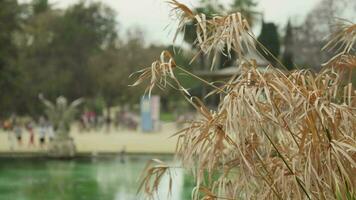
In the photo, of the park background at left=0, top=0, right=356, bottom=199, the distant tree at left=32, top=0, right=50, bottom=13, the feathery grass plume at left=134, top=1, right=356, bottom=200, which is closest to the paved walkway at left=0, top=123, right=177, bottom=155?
the park background at left=0, top=0, right=356, bottom=199

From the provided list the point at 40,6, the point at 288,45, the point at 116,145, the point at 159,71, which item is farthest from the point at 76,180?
the point at 40,6

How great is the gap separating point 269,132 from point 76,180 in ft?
36.8

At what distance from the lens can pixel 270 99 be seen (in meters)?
3.02

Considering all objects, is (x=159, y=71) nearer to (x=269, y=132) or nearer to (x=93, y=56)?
(x=269, y=132)

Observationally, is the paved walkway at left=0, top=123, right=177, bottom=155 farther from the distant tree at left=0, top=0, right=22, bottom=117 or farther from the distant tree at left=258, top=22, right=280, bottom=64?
the distant tree at left=258, top=22, right=280, bottom=64

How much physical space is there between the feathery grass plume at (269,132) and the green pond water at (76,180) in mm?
6696

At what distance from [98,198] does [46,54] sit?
31.6 metres

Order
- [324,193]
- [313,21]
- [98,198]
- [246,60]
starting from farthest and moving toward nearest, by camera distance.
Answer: [313,21], [98,198], [246,60], [324,193]

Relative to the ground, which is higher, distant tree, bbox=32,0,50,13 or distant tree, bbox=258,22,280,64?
distant tree, bbox=32,0,50,13

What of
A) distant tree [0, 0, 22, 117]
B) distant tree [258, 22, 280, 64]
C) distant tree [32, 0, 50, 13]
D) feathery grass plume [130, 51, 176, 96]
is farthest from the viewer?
distant tree [32, 0, 50, 13]

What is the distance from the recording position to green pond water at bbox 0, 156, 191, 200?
11.7 meters

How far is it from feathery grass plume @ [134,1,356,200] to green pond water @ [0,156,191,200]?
6696 millimetres

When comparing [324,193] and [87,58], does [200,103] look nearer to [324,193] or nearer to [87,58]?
[324,193]

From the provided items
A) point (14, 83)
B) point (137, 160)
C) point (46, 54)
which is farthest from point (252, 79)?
point (46, 54)
